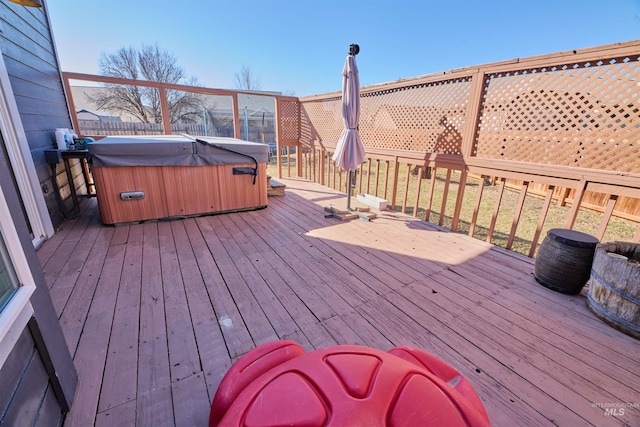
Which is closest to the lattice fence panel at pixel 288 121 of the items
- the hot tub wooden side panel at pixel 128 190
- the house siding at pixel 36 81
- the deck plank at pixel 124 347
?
the hot tub wooden side panel at pixel 128 190

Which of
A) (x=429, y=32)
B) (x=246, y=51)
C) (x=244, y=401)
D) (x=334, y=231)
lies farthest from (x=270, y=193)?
(x=246, y=51)

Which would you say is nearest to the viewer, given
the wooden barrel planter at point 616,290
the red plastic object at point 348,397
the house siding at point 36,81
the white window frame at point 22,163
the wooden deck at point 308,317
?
the red plastic object at point 348,397

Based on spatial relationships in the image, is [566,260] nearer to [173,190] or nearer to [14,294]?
[14,294]

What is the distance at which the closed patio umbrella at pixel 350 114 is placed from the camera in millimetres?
3426

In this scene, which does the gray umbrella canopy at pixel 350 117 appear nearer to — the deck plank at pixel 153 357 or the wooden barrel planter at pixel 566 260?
the wooden barrel planter at pixel 566 260

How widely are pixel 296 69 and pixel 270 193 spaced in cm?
1991

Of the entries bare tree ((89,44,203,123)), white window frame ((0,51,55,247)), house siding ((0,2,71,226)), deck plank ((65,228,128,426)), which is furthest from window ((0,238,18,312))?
bare tree ((89,44,203,123))

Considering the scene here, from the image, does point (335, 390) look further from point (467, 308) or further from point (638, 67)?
point (638, 67)

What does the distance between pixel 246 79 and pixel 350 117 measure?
73.5 ft

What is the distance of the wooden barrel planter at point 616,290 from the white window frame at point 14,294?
9.81ft

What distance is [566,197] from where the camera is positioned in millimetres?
6699

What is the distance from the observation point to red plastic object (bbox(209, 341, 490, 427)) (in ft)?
2.05

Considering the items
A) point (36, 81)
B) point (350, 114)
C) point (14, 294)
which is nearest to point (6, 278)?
point (14, 294)

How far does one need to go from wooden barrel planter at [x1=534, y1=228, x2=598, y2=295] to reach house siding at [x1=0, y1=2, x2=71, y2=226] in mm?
5111
